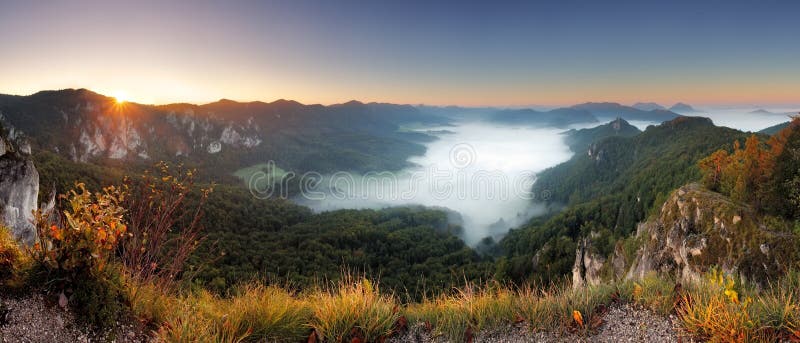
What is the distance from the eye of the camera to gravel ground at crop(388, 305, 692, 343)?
165 inches

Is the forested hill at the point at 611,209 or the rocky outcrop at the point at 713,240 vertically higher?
the rocky outcrop at the point at 713,240

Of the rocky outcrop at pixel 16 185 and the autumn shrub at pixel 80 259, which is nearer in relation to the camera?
the autumn shrub at pixel 80 259

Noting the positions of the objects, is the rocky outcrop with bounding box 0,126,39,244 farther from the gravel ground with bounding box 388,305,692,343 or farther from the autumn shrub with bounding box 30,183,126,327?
the gravel ground with bounding box 388,305,692,343

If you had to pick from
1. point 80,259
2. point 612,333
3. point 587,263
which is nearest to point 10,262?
point 80,259

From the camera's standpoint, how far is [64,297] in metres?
3.39

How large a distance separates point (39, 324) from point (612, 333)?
6.34m

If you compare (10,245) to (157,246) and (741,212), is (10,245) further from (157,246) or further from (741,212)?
(741,212)

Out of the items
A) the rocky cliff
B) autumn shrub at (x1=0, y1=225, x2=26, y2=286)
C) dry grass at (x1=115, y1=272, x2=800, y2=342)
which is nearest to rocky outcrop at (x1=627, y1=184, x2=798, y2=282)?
the rocky cliff

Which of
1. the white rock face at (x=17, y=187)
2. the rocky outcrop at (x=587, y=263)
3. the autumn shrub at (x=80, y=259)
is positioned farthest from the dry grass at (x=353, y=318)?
the rocky outcrop at (x=587, y=263)

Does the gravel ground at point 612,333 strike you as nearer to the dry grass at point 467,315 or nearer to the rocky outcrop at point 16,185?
the dry grass at point 467,315

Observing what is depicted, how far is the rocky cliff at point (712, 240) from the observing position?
61.9 ft

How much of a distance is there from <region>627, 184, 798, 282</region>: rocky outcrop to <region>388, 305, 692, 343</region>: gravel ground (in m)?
14.9

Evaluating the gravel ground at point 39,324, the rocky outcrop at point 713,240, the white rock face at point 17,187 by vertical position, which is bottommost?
the rocky outcrop at point 713,240

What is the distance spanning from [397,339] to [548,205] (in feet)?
570
